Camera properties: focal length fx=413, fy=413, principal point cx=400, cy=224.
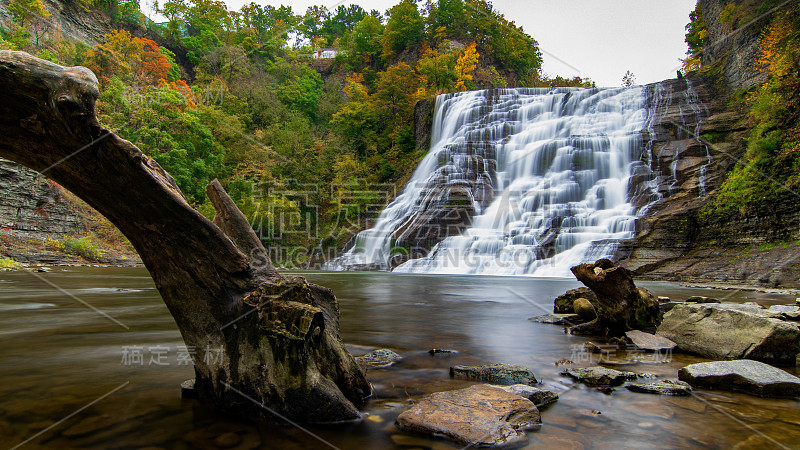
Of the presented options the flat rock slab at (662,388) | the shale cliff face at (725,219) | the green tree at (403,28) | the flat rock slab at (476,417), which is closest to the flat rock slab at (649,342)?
the flat rock slab at (662,388)

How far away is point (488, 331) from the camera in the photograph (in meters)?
5.52

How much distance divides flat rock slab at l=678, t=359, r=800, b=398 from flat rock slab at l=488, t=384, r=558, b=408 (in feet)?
3.97

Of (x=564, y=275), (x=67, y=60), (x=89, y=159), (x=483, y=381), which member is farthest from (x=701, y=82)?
(x=67, y=60)

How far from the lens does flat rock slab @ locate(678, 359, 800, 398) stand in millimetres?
2832

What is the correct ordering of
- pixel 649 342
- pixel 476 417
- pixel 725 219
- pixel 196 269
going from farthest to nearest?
1. pixel 725 219
2. pixel 649 342
3. pixel 196 269
4. pixel 476 417

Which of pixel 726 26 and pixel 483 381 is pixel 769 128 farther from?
pixel 483 381

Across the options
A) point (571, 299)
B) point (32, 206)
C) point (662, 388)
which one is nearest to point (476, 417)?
point (662, 388)

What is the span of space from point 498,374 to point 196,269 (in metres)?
2.27

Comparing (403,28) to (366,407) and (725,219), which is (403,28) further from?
(366,407)

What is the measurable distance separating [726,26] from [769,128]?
9.89 metres

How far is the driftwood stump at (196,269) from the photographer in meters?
1.93

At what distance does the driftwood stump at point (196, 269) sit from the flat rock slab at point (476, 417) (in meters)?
0.41

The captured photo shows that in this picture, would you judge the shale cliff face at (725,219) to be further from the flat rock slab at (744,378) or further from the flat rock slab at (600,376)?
the flat rock slab at (600,376)

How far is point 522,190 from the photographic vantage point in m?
21.7
